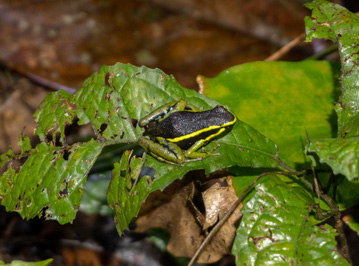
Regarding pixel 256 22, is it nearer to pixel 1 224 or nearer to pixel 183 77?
pixel 183 77

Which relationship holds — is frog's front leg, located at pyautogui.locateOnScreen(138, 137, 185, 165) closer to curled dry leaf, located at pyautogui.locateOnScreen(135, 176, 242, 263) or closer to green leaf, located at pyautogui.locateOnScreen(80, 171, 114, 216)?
curled dry leaf, located at pyautogui.locateOnScreen(135, 176, 242, 263)

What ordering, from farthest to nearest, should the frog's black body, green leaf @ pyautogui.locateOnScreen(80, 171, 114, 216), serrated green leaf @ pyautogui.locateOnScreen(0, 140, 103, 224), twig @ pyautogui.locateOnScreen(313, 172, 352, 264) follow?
green leaf @ pyautogui.locateOnScreen(80, 171, 114, 216) → the frog's black body → serrated green leaf @ pyautogui.locateOnScreen(0, 140, 103, 224) → twig @ pyautogui.locateOnScreen(313, 172, 352, 264)

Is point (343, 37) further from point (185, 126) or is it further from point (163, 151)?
point (163, 151)

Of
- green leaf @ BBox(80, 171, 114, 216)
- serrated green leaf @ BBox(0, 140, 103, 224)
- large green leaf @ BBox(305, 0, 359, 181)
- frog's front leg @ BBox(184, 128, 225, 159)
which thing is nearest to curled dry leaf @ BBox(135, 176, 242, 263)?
frog's front leg @ BBox(184, 128, 225, 159)

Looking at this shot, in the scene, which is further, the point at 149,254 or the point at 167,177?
the point at 149,254

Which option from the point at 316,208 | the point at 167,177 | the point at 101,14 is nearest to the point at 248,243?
the point at 316,208

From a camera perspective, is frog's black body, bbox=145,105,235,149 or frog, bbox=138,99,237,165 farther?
frog's black body, bbox=145,105,235,149

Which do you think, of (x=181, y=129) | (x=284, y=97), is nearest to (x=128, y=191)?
(x=181, y=129)
